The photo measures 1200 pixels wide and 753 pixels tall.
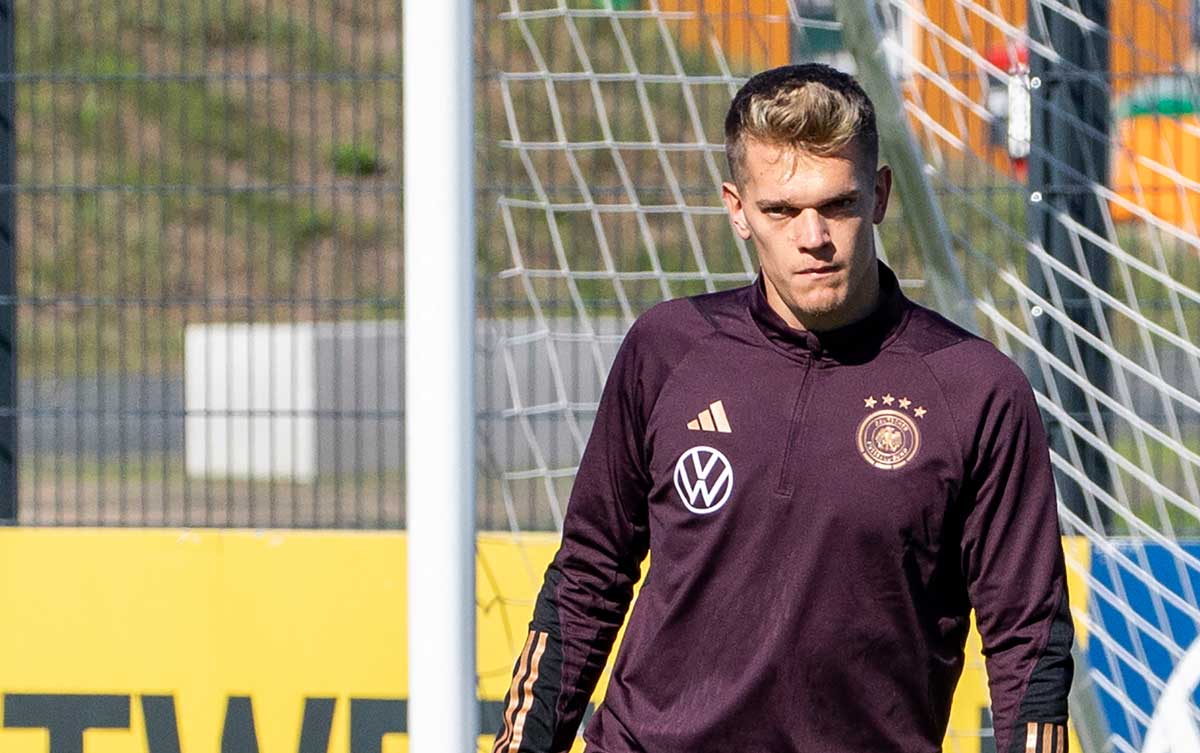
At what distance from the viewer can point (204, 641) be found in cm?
484

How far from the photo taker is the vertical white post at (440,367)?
8.91 ft

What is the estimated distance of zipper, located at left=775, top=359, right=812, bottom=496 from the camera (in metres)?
2.34

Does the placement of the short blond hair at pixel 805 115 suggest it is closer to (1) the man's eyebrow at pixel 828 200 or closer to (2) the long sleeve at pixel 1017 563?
(1) the man's eyebrow at pixel 828 200

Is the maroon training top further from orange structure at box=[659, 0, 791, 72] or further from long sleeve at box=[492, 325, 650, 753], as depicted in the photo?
orange structure at box=[659, 0, 791, 72]

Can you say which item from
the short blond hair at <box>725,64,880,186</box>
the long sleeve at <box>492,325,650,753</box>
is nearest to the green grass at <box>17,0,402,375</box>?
the long sleeve at <box>492,325,650,753</box>

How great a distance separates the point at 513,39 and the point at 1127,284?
192 cm

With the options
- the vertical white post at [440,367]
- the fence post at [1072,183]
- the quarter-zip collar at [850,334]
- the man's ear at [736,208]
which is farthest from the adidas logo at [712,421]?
the fence post at [1072,183]

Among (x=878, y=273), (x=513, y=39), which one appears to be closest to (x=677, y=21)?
(x=513, y=39)

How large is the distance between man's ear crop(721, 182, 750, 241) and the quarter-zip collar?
12cm

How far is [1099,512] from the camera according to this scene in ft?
14.5

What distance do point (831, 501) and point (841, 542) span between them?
0.19 ft

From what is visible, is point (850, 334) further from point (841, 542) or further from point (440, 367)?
point (440, 367)

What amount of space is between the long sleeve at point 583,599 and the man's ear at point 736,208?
0.79 ft

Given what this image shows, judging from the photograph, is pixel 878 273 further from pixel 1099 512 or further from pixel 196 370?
pixel 196 370
